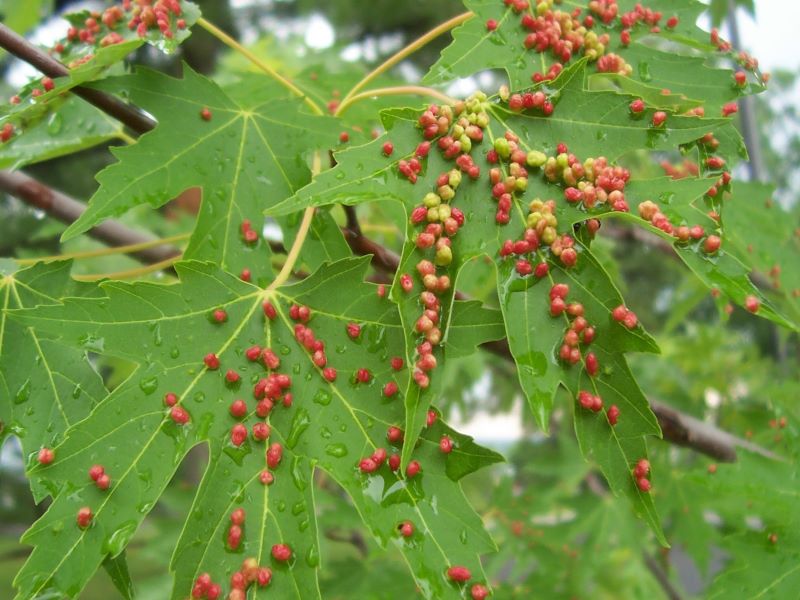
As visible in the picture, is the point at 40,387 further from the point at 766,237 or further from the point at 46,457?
the point at 766,237

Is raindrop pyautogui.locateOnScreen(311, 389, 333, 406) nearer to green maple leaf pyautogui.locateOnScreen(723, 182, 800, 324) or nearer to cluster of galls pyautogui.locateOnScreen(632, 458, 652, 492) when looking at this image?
cluster of galls pyautogui.locateOnScreen(632, 458, 652, 492)

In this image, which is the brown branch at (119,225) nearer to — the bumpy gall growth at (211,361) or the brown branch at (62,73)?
the brown branch at (62,73)

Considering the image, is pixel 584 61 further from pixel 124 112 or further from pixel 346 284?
pixel 124 112

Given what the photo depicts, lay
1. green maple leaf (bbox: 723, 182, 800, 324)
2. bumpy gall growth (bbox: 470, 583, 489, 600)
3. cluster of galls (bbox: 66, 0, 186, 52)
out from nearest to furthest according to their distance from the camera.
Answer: bumpy gall growth (bbox: 470, 583, 489, 600) → cluster of galls (bbox: 66, 0, 186, 52) → green maple leaf (bbox: 723, 182, 800, 324)

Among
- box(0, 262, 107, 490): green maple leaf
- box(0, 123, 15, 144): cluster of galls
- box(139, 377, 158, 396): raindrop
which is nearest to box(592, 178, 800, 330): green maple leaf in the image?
box(139, 377, 158, 396): raindrop

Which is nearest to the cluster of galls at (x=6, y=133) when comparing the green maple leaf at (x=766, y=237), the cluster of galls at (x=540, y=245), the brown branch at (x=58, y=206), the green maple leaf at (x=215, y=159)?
the green maple leaf at (x=215, y=159)

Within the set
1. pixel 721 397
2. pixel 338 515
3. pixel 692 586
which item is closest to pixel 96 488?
pixel 338 515

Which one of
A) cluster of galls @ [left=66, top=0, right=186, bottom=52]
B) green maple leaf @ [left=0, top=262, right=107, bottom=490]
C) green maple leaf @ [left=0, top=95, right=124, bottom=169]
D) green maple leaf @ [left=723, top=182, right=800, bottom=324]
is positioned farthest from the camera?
green maple leaf @ [left=723, top=182, right=800, bottom=324]
